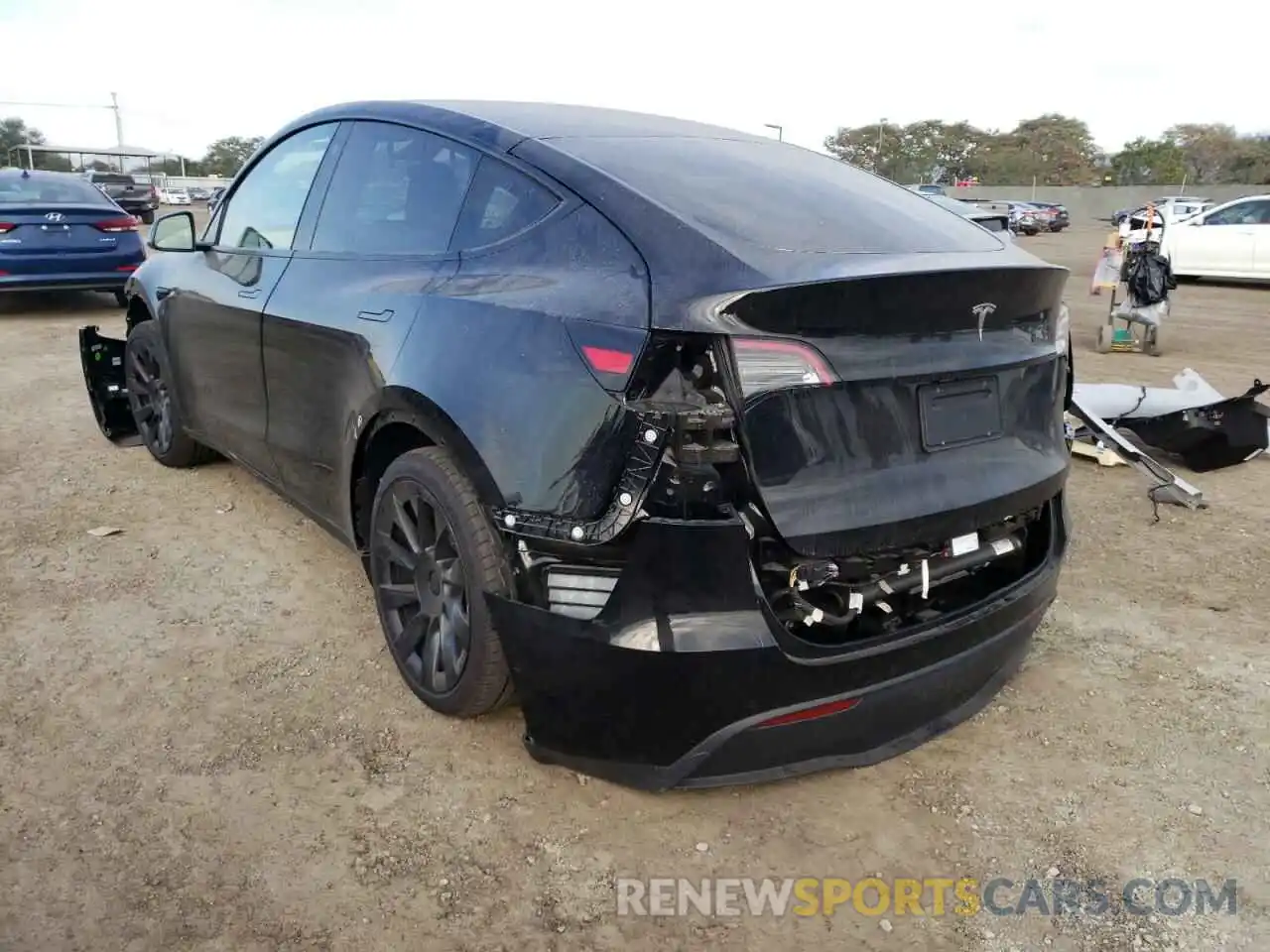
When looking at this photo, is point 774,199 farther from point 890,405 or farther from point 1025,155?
point 1025,155

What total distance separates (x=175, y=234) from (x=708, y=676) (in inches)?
133

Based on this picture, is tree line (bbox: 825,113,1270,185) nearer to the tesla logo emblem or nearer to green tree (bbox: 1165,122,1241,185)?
green tree (bbox: 1165,122,1241,185)

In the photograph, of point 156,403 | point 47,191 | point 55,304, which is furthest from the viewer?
point 55,304

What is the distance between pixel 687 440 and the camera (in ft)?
6.41

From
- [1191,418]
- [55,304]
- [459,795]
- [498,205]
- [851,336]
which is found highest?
[498,205]

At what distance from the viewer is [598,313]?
2104 mm

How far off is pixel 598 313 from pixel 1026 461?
117 centimetres

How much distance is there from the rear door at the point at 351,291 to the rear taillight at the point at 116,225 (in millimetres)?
7536

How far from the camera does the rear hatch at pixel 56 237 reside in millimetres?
9133

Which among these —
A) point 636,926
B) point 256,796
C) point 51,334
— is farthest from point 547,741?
point 51,334

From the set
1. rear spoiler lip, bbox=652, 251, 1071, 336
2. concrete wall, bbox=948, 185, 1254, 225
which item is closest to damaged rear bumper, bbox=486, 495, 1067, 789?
rear spoiler lip, bbox=652, 251, 1071, 336

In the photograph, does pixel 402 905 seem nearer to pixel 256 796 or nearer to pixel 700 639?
pixel 256 796

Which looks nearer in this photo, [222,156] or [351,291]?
[351,291]

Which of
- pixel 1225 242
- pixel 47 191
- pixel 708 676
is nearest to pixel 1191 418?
pixel 708 676
